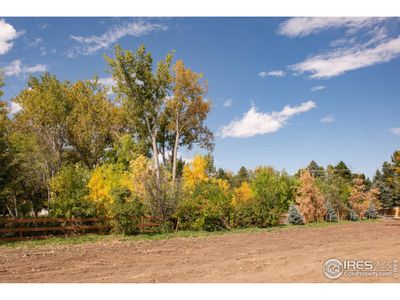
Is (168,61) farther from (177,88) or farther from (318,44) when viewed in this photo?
(318,44)

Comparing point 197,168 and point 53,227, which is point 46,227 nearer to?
point 53,227

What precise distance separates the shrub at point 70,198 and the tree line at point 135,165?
0.12 ft

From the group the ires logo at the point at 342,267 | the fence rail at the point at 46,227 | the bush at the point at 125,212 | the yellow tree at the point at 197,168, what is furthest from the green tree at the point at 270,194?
the ires logo at the point at 342,267

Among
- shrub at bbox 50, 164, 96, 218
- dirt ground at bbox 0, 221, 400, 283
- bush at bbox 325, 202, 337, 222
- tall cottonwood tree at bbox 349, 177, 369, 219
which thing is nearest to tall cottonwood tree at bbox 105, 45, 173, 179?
shrub at bbox 50, 164, 96, 218

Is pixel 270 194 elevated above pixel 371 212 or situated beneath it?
elevated above

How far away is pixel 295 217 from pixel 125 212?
1159 cm

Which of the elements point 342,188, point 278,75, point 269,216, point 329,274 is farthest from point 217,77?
point 342,188

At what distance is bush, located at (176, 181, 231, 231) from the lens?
16.4 meters

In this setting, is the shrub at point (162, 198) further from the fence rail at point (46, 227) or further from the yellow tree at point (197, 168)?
the yellow tree at point (197, 168)

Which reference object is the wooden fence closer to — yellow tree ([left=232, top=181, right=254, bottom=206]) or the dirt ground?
the dirt ground

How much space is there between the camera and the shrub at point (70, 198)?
14.2 metres

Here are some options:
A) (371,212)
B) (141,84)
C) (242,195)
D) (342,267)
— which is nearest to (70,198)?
(141,84)

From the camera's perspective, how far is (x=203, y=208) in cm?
1641
